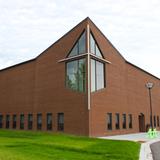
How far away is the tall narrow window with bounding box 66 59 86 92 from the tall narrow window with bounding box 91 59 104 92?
1.06m

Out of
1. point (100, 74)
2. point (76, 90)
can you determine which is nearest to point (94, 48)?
point (100, 74)

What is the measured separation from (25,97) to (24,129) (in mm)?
4707

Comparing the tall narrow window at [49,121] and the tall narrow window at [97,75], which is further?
the tall narrow window at [49,121]

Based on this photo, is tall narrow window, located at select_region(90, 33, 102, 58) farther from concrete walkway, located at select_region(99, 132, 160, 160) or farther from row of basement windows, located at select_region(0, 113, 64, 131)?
concrete walkway, located at select_region(99, 132, 160, 160)

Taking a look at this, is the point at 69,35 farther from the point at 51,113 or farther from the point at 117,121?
the point at 117,121

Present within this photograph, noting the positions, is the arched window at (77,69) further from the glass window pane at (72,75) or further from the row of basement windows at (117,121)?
the row of basement windows at (117,121)

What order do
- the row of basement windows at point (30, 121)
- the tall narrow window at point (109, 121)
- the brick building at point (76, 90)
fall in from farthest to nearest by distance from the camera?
the tall narrow window at point (109, 121)
the row of basement windows at point (30, 121)
the brick building at point (76, 90)

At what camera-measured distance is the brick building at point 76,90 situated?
103 feet

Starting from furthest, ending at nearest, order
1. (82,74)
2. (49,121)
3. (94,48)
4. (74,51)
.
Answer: (49,121), (74,51), (94,48), (82,74)

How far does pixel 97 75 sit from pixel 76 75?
2566 mm

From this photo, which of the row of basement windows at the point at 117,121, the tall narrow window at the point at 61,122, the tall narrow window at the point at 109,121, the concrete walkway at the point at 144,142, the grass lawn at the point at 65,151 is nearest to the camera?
the grass lawn at the point at 65,151

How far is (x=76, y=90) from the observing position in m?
31.8

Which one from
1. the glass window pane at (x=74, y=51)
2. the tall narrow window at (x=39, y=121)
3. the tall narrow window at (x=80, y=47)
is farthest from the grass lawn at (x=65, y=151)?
the tall narrow window at (x=39, y=121)

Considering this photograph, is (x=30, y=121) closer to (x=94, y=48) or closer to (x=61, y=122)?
(x=61, y=122)
